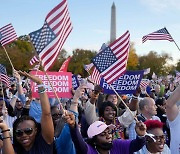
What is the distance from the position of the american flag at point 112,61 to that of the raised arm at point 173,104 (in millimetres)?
1148

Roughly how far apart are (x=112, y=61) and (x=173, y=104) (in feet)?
4.76

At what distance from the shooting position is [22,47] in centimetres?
5547

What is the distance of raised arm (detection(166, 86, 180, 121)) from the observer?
11.6 ft

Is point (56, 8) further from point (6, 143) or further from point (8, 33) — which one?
point (8, 33)

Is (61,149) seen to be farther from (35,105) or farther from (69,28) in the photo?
(35,105)

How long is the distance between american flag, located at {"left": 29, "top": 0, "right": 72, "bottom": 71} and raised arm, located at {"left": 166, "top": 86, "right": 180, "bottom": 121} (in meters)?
1.28

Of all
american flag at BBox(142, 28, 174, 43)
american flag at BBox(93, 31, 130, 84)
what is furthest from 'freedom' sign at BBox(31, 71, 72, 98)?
american flag at BBox(142, 28, 174, 43)

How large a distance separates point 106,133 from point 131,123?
151 cm

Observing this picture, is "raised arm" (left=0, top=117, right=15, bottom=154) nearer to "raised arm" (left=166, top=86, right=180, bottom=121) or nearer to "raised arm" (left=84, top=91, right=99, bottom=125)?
"raised arm" (left=166, top=86, right=180, bottom=121)

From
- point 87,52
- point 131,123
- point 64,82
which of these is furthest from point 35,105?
point 87,52

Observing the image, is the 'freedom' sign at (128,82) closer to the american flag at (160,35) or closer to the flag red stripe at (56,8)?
the flag red stripe at (56,8)

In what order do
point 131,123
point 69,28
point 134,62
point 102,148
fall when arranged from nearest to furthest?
point 102,148, point 69,28, point 131,123, point 134,62

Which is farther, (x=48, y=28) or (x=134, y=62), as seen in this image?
(x=134, y=62)

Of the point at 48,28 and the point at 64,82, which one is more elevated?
the point at 48,28
